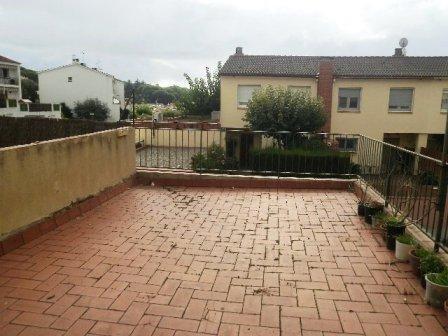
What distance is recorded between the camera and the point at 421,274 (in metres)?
3.65

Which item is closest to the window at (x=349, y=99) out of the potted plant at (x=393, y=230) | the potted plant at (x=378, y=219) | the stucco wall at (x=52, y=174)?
the stucco wall at (x=52, y=174)

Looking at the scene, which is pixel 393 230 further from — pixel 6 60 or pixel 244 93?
A: pixel 6 60

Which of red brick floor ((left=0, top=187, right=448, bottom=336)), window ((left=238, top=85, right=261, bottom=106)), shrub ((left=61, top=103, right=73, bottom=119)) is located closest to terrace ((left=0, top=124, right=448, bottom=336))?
red brick floor ((left=0, top=187, right=448, bottom=336))

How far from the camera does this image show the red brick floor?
300 cm

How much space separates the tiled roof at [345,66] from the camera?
23859mm

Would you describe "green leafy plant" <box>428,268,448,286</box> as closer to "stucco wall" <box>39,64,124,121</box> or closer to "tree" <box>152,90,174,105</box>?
"stucco wall" <box>39,64,124,121</box>

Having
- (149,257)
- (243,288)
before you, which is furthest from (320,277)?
(149,257)

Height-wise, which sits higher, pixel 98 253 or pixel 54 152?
pixel 54 152

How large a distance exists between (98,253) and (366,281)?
2.98m

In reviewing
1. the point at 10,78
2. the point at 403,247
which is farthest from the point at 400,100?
the point at 10,78

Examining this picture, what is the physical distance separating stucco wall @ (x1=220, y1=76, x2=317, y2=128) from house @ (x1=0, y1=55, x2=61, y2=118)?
2435cm

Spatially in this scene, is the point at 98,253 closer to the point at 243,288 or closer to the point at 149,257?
the point at 149,257

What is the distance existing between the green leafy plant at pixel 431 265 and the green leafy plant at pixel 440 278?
20 centimetres

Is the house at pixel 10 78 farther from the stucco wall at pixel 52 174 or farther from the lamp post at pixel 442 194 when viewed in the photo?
the lamp post at pixel 442 194
